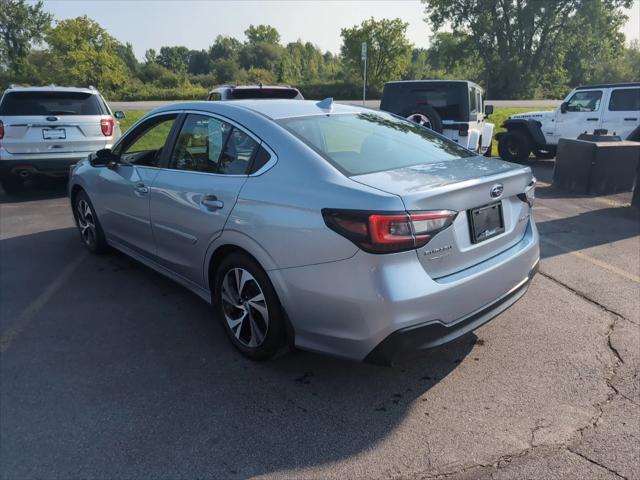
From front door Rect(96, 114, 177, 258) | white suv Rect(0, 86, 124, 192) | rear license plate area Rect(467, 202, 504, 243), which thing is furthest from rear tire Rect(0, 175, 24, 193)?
rear license plate area Rect(467, 202, 504, 243)

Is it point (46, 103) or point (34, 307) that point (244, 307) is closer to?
point (34, 307)

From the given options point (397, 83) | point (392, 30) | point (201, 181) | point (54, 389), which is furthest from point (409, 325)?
point (392, 30)

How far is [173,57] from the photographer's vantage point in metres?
114

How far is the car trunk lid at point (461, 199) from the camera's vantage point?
8.54 ft

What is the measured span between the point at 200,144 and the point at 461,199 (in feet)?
6.70

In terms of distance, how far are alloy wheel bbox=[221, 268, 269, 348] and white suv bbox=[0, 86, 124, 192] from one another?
6.27 m

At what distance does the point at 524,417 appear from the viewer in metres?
2.75

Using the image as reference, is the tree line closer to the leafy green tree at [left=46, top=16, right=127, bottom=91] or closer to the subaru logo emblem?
the leafy green tree at [left=46, top=16, right=127, bottom=91]

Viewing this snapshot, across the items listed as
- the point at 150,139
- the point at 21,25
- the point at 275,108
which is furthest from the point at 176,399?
the point at 21,25

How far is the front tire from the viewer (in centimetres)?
301

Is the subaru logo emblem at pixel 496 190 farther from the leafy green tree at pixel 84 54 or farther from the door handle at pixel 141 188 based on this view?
the leafy green tree at pixel 84 54

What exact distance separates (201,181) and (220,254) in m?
0.55

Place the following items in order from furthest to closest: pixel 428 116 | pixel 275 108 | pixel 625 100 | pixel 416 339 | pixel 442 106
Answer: pixel 625 100, pixel 442 106, pixel 428 116, pixel 275 108, pixel 416 339

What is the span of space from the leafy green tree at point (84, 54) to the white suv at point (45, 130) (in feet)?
76.2
